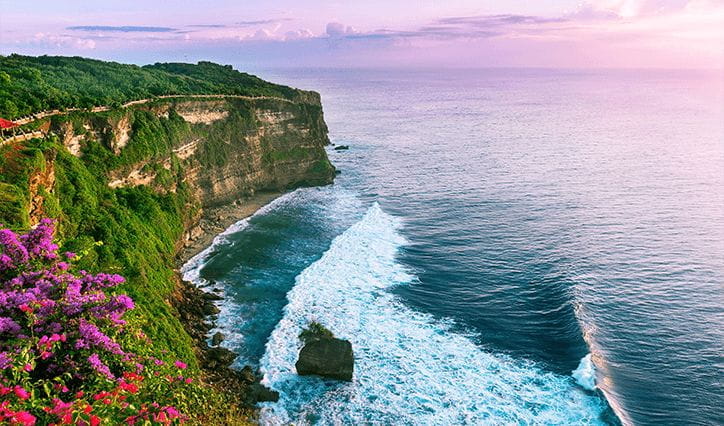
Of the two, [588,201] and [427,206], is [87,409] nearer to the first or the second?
[427,206]

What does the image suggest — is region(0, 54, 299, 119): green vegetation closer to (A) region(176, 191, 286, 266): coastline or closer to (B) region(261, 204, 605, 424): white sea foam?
(A) region(176, 191, 286, 266): coastline

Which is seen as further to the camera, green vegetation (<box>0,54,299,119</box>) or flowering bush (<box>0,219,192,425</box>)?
green vegetation (<box>0,54,299,119</box>)

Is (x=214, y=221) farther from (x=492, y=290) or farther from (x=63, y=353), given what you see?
(x=63, y=353)

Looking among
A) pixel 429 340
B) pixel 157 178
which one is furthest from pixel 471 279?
pixel 157 178

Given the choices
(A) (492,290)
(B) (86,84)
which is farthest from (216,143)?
(A) (492,290)

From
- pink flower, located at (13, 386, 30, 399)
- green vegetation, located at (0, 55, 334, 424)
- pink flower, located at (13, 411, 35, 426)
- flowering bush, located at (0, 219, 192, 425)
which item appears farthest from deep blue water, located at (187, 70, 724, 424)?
pink flower, located at (13, 411, 35, 426)

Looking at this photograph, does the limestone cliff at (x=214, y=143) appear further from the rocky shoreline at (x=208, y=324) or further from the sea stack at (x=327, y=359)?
the sea stack at (x=327, y=359)

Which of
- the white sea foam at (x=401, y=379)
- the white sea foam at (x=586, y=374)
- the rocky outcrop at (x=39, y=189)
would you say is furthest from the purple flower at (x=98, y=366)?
the white sea foam at (x=586, y=374)

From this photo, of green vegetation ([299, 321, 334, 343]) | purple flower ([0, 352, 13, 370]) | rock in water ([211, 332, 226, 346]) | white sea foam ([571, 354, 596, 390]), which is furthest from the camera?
rock in water ([211, 332, 226, 346])
